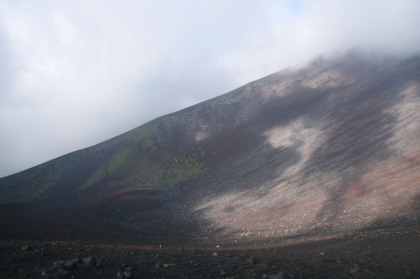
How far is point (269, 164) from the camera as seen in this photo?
3066cm

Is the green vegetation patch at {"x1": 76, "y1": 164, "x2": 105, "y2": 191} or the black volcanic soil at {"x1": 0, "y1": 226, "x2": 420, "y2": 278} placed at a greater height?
the green vegetation patch at {"x1": 76, "y1": 164, "x2": 105, "y2": 191}

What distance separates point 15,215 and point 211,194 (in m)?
17.7

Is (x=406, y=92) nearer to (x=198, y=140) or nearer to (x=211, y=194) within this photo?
(x=211, y=194)

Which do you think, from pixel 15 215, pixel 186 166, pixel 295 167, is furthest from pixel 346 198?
pixel 15 215

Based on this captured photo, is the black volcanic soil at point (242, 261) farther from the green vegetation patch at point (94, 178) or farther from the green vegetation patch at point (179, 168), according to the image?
the green vegetation patch at point (94, 178)

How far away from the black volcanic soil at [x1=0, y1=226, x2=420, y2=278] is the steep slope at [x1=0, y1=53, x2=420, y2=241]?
3.95 m

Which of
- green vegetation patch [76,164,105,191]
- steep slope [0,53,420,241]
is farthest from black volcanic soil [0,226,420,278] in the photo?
green vegetation patch [76,164,105,191]

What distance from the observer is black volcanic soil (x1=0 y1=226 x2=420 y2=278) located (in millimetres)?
8562

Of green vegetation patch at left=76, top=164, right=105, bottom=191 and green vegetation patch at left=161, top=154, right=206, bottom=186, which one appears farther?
green vegetation patch at left=76, top=164, right=105, bottom=191

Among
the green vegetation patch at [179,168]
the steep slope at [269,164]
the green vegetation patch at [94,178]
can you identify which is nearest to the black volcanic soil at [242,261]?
the steep slope at [269,164]

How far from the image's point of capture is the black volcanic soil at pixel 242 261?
856 cm

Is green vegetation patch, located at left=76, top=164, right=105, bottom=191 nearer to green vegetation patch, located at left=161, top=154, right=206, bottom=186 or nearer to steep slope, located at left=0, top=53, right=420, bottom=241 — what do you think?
steep slope, located at left=0, top=53, right=420, bottom=241

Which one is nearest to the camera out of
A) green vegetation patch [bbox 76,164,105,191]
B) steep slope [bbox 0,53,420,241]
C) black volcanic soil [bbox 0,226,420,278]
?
black volcanic soil [bbox 0,226,420,278]

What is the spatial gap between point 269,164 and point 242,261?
811 inches
